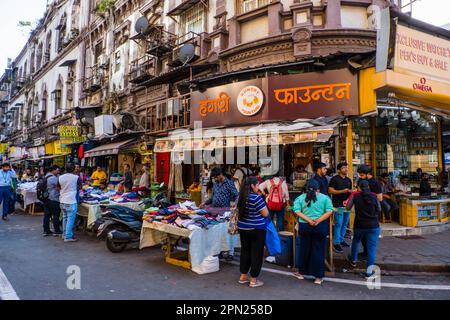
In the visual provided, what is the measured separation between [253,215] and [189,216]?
168 cm

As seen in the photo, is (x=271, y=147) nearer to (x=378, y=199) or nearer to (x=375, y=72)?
(x=375, y=72)

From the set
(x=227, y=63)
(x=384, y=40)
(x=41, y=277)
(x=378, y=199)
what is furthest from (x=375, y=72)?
(x=41, y=277)

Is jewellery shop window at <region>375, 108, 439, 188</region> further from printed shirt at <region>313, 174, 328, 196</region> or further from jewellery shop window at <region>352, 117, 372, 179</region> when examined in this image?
printed shirt at <region>313, 174, 328, 196</region>

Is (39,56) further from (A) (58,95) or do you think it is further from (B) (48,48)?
(A) (58,95)

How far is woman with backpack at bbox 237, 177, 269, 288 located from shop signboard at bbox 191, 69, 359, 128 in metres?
5.91

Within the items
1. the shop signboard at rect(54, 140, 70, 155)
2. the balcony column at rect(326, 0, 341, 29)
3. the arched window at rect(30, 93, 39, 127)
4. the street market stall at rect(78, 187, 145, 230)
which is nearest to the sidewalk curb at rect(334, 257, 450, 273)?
the street market stall at rect(78, 187, 145, 230)

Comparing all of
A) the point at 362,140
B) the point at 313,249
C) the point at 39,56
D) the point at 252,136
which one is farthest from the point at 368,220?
the point at 39,56

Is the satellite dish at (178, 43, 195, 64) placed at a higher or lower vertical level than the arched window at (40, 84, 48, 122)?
lower

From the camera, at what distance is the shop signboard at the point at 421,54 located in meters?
8.84

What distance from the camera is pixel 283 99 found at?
10742mm

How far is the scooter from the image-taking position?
7109mm

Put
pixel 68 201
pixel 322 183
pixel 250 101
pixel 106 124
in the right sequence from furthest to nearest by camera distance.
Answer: pixel 106 124 → pixel 250 101 → pixel 68 201 → pixel 322 183
